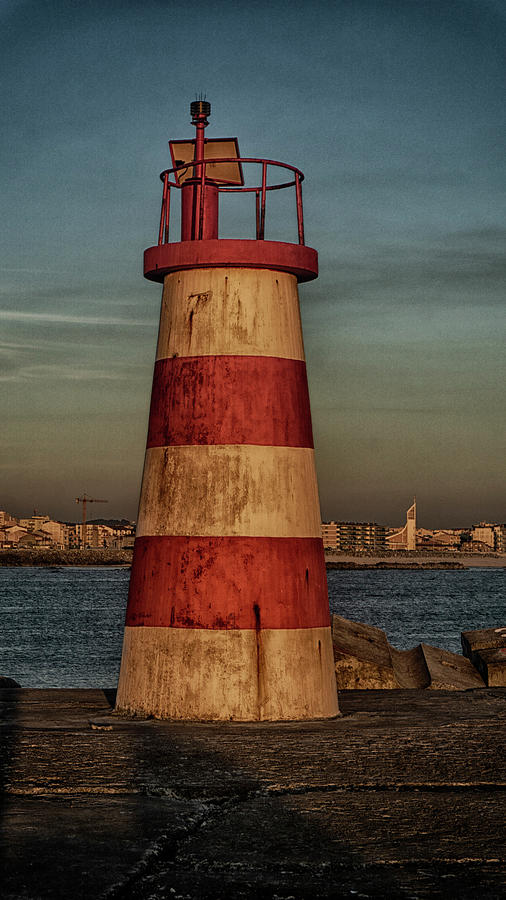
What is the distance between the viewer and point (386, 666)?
39.7 feet

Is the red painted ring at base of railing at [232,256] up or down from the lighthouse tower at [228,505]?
up

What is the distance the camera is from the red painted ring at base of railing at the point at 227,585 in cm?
815

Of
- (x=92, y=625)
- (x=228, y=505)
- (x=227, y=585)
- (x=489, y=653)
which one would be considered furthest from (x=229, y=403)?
(x=92, y=625)

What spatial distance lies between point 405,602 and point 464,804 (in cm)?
8749

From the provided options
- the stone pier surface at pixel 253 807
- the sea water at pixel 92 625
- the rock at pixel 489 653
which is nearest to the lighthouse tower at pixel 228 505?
the stone pier surface at pixel 253 807

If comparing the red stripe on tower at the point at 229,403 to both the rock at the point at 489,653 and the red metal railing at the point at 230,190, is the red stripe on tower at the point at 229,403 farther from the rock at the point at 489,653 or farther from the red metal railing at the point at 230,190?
the rock at the point at 489,653

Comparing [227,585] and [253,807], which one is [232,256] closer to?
[227,585]

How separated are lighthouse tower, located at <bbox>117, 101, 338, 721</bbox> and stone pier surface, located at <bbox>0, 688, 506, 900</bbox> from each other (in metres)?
0.39

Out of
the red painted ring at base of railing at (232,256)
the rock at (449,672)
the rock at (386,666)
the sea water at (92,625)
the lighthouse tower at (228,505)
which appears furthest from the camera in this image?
the sea water at (92,625)

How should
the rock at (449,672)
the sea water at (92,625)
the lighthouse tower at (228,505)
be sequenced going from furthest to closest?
the sea water at (92,625) < the rock at (449,672) < the lighthouse tower at (228,505)

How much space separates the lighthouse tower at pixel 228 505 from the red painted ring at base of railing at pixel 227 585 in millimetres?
10

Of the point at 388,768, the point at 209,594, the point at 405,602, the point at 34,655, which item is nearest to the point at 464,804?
the point at 388,768

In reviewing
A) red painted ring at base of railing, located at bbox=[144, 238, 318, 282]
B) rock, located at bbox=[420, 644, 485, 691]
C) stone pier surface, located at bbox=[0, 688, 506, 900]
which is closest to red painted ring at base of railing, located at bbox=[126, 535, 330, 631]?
stone pier surface, located at bbox=[0, 688, 506, 900]

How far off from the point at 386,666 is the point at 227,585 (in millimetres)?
4501
